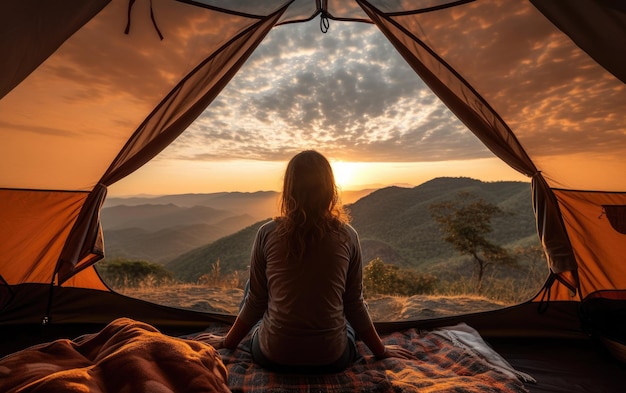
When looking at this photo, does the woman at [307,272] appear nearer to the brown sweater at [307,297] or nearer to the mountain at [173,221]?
the brown sweater at [307,297]

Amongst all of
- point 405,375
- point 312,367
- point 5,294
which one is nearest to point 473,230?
point 405,375

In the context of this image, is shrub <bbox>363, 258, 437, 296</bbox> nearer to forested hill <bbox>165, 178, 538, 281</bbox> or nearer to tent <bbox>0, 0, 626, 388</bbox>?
forested hill <bbox>165, 178, 538, 281</bbox>

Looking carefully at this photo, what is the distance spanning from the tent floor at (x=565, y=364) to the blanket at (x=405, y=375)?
0.18 m

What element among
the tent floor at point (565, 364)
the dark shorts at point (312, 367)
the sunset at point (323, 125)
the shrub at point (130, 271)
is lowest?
the shrub at point (130, 271)

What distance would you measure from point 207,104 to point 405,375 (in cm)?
202

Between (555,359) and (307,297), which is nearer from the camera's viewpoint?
(307,297)

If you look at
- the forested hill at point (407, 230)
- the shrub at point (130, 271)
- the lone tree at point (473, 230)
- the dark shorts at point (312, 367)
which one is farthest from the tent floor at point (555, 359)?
the forested hill at point (407, 230)

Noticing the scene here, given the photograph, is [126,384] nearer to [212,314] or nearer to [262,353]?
[262,353]

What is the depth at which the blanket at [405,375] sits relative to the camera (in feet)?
4.88

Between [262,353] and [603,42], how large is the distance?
6.21 ft

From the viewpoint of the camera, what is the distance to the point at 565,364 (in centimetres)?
212

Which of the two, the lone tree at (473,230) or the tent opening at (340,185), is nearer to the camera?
the tent opening at (340,185)

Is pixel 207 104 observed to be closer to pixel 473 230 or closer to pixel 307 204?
pixel 307 204

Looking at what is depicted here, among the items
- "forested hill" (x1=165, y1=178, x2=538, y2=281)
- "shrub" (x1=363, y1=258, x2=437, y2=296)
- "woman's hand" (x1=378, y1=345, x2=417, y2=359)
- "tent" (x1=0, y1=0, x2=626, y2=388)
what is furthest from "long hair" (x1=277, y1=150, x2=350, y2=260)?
"forested hill" (x1=165, y1=178, x2=538, y2=281)
